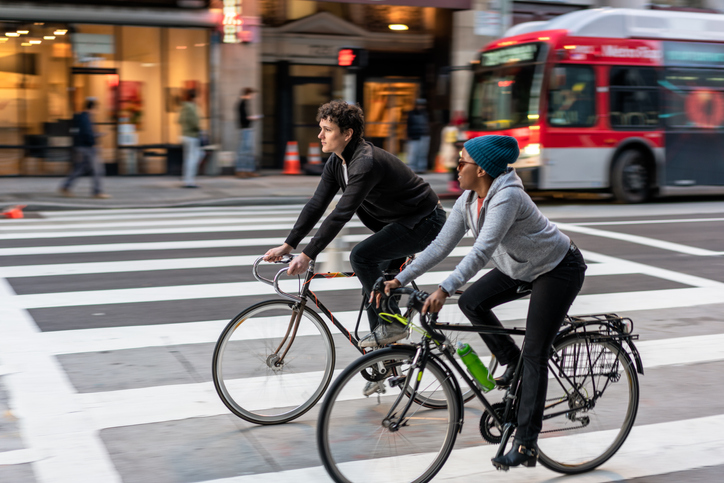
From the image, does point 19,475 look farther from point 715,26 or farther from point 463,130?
point 715,26

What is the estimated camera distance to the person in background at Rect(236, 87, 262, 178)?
1847 centimetres

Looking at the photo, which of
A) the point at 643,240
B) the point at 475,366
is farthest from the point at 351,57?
the point at 475,366

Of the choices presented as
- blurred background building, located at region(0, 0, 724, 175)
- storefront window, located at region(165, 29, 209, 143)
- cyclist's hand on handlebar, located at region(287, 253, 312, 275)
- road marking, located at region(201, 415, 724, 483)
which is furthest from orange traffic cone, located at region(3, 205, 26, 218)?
road marking, located at region(201, 415, 724, 483)

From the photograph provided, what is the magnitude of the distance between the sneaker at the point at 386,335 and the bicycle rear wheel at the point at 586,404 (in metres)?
0.75

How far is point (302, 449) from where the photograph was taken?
4.23 metres

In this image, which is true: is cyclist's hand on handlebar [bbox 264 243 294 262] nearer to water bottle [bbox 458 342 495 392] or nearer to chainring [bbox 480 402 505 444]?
water bottle [bbox 458 342 495 392]

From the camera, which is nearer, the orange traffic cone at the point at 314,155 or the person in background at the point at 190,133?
the person in background at the point at 190,133

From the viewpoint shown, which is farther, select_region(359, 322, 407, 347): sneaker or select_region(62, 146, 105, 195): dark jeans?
select_region(62, 146, 105, 195): dark jeans

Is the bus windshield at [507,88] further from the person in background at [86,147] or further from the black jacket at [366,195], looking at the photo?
the black jacket at [366,195]

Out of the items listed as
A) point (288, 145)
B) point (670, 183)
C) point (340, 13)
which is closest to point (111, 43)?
point (288, 145)

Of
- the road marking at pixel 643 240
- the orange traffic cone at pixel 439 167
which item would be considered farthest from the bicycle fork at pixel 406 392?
the orange traffic cone at pixel 439 167

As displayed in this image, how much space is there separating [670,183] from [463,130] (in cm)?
417

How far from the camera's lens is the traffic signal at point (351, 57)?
1366 cm

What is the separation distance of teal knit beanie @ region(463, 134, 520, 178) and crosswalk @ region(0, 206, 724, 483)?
147 centimetres
